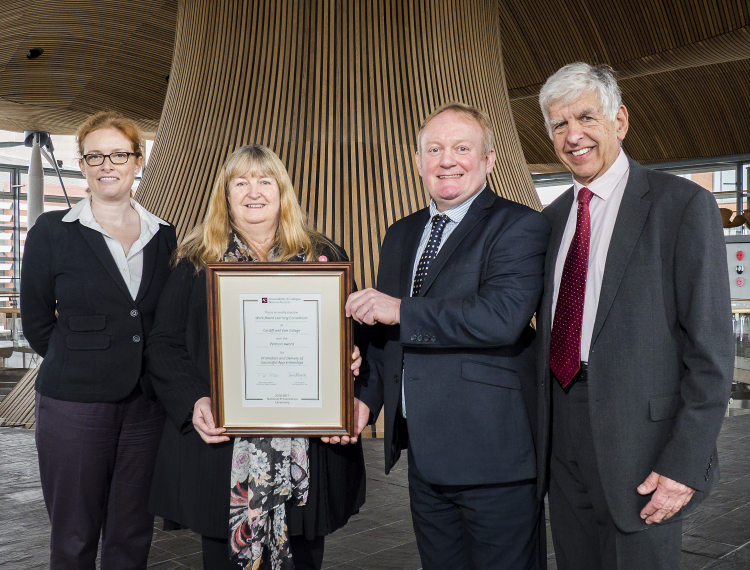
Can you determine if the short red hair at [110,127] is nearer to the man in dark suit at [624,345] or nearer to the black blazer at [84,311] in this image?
the black blazer at [84,311]

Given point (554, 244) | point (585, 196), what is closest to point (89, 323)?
point (554, 244)

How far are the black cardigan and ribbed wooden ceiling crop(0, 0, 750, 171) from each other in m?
6.92

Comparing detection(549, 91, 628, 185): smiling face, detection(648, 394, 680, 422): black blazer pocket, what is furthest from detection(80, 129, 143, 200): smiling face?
detection(648, 394, 680, 422): black blazer pocket

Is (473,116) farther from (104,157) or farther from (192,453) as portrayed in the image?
(192,453)

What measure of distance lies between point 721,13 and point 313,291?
305 inches

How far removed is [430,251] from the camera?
2.25 m

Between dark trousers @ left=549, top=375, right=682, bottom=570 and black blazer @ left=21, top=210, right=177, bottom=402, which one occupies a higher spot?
black blazer @ left=21, top=210, right=177, bottom=402

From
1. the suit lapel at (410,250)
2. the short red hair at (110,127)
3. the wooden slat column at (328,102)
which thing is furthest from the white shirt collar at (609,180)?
the wooden slat column at (328,102)

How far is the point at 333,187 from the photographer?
517 centimetres

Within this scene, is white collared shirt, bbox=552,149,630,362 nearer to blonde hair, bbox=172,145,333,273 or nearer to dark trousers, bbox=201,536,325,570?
blonde hair, bbox=172,145,333,273

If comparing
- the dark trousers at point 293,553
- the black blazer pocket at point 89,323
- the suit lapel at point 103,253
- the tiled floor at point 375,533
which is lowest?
the tiled floor at point 375,533

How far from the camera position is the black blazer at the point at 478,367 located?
206 centimetres

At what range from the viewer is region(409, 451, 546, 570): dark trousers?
2119 millimetres

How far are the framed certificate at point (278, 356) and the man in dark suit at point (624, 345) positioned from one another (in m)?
0.62
